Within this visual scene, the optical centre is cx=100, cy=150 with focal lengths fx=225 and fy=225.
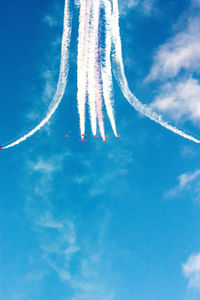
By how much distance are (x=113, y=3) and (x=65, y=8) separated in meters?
4.49

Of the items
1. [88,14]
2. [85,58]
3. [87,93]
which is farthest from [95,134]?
[88,14]

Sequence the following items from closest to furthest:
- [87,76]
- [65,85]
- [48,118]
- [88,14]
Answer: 1. [88,14]
2. [87,76]
3. [65,85]
4. [48,118]

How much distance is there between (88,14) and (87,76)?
17.2 ft

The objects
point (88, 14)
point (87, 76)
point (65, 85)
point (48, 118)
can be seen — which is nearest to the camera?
point (88, 14)

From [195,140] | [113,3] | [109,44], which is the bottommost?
[195,140]

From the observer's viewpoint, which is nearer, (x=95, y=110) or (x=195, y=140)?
(x=95, y=110)

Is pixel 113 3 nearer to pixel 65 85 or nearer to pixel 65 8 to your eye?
pixel 65 8

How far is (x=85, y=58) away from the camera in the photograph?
2075cm

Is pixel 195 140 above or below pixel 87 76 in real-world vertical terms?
below

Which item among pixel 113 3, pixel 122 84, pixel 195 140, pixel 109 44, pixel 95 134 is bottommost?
pixel 195 140

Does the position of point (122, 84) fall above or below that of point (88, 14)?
below

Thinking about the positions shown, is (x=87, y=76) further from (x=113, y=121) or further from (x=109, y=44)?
(x=113, y=121)

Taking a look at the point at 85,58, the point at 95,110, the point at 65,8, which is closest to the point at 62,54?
the point at 85,58

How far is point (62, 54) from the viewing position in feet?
71.1
